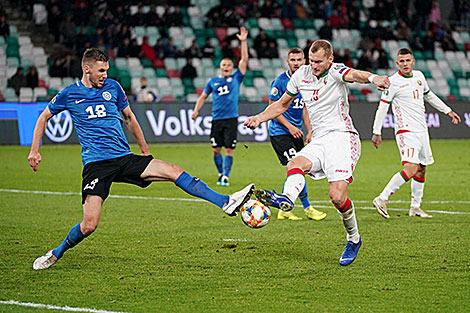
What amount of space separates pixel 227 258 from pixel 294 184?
43.6 inches

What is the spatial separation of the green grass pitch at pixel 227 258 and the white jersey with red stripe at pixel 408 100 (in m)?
1.22

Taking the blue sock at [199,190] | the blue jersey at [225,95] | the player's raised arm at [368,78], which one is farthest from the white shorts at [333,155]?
the blue jersey at [225,95]

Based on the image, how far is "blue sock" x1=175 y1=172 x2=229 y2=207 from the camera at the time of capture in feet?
19.8

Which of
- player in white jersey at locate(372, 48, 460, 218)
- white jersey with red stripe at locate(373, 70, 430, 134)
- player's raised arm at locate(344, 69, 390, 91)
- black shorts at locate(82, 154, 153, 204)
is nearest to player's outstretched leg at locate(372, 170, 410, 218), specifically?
player in white jersey at locate(372, 48, 460, 218)

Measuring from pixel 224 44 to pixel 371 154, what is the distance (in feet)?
33.2

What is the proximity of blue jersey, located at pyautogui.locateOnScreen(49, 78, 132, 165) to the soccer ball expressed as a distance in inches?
53.9

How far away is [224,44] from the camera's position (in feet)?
91.5

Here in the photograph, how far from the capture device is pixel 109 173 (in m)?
6.25

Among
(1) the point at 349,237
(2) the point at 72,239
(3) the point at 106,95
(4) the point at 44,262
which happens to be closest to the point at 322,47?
(1) the point at 349,237

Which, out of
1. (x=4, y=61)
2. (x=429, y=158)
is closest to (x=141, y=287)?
(x=429, y=158)

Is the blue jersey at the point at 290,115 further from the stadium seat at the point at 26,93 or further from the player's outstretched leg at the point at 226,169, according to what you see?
the stadium seat at the point at 26,93

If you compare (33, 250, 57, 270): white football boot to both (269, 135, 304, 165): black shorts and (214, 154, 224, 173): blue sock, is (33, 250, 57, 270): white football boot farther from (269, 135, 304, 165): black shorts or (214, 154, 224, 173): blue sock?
(214, 154, 224, 173): blue sock

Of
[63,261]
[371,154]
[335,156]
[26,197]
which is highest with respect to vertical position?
[335,156]

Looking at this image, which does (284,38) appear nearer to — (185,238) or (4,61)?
(4,61)
